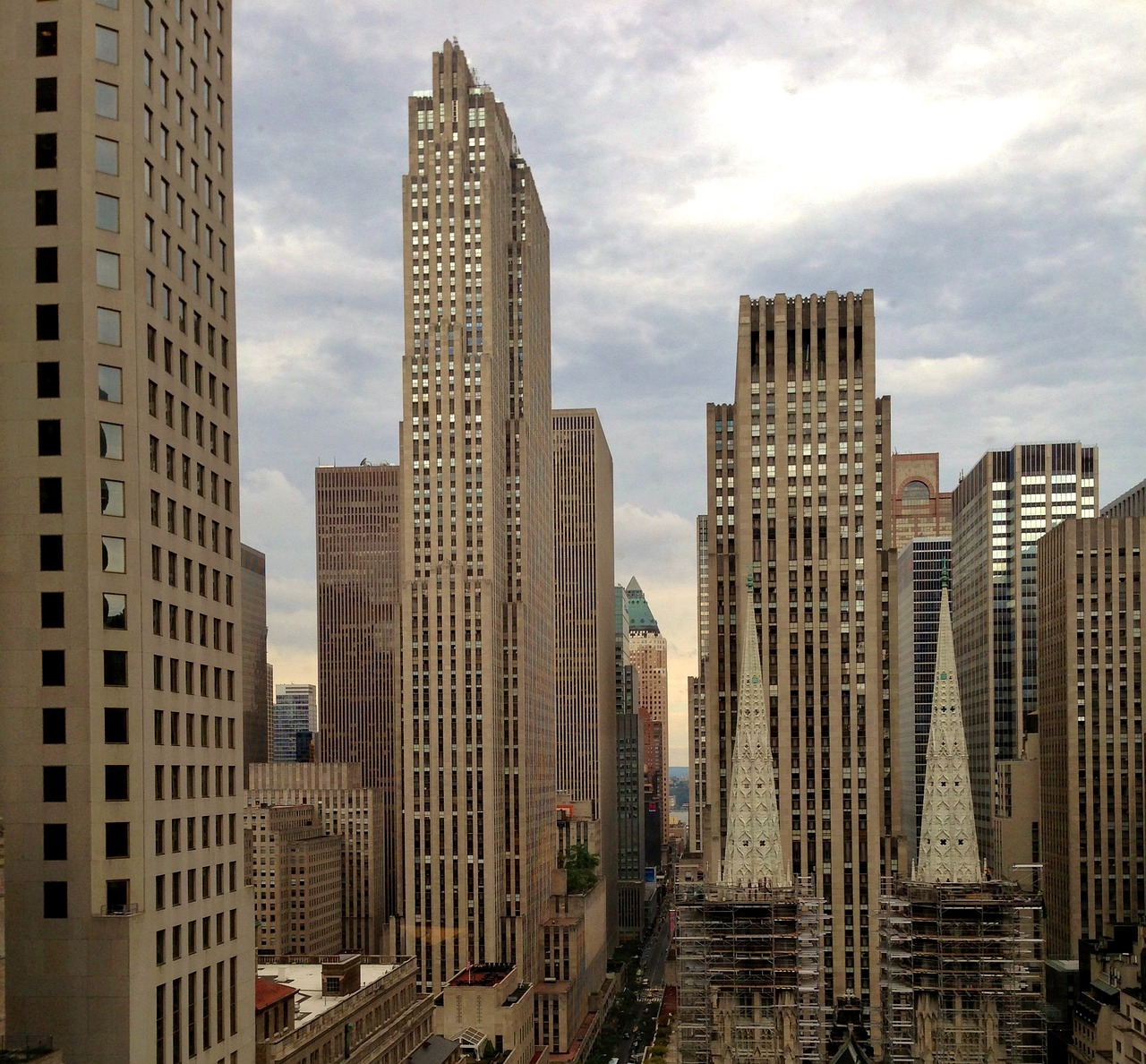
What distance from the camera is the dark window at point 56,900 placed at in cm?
6912

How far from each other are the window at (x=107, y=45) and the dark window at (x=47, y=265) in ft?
38.1

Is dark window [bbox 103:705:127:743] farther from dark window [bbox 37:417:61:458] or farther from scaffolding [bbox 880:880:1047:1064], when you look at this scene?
scaffolding [bbox 880:880:1047:1064]

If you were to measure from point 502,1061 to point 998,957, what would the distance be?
8476cm

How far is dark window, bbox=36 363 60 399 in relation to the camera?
72.3m

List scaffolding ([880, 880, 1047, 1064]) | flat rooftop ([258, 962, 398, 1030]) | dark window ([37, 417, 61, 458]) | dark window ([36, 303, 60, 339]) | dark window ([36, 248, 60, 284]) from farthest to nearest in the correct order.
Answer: flat rooftop ([258, 962, 398, 1030]) < scaffolding ([880, 880, 1047, 1064]) < dark window ([36, 248, 60, 284]) < dark window ([36, 303, 60, 339]) < dark window ([37, 417, 61, 458])

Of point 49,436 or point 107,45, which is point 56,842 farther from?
point 107,45

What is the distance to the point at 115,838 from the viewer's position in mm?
71250

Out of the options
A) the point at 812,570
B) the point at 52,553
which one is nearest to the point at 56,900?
the point at 52,553

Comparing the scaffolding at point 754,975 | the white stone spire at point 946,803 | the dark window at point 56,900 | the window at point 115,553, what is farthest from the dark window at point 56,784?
the white stone spire at point 946,803

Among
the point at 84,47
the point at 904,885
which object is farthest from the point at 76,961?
the point at 904,885

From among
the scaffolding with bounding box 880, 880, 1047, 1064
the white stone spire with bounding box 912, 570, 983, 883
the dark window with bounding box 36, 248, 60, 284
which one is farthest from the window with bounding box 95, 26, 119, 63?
the scaffolding with bounding box 880, 880, 1047, 1064

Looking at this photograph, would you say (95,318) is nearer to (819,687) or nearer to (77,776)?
Answer: (77,776)

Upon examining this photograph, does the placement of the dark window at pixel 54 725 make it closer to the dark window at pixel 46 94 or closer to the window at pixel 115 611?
the window at pixel 115 611

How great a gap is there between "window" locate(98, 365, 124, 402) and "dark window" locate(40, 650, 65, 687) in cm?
1432
